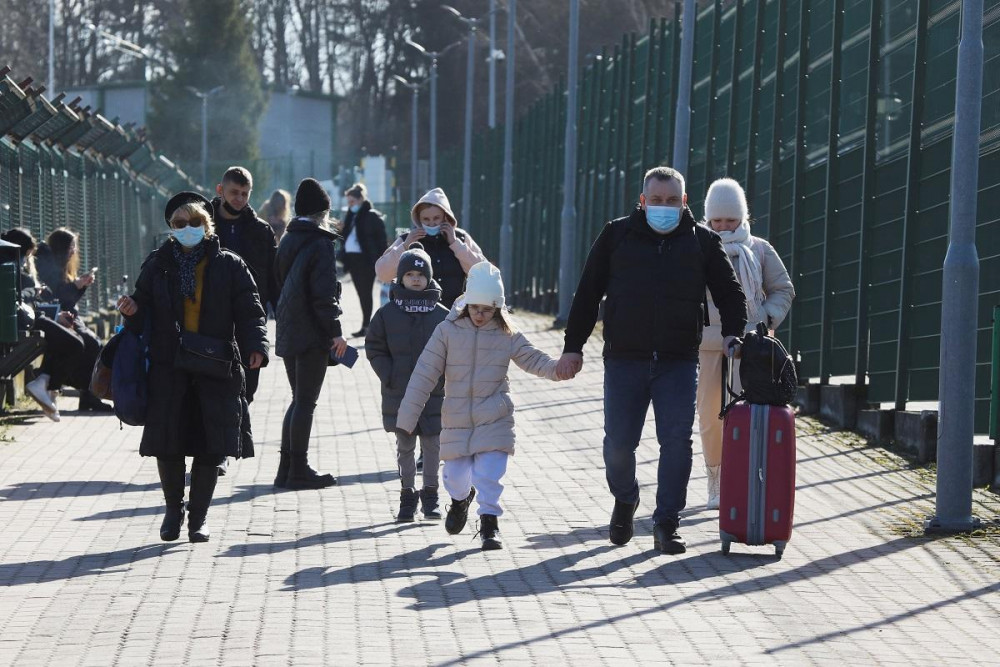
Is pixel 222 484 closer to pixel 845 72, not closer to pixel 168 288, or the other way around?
pixel 168 288

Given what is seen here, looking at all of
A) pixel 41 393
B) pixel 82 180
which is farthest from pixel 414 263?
pixel 82 180

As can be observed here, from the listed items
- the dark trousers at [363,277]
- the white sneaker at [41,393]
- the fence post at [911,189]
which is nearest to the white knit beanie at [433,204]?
the fence post at [911,189]

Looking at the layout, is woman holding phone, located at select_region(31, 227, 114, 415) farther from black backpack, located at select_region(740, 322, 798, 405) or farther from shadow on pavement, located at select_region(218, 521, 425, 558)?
black backpack, located at select_region(740, 322, 798, 405)

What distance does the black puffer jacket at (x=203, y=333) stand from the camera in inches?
358

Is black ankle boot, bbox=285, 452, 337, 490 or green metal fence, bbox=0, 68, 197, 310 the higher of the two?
green metal fence, bbox=0, 68, 197, 310

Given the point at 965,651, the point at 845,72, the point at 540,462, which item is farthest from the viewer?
the point at 845,72

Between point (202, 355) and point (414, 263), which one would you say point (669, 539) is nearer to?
point (414, 263)

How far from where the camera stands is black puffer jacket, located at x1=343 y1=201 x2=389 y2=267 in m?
23.4

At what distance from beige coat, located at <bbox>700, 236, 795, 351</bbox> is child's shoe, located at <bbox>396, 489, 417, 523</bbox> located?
171 centimetres

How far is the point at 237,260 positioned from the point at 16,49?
75722mm

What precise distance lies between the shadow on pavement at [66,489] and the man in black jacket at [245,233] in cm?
→ 92

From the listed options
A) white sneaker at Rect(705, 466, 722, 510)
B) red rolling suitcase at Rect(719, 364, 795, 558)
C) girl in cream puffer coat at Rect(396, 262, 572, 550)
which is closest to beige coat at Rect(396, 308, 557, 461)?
girl in cream puffer coat at Rect(396, 262, 572, 550)

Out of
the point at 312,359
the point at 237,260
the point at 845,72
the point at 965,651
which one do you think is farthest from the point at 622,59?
the point at 965,651

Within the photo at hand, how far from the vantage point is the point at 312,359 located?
1129 centimetres
